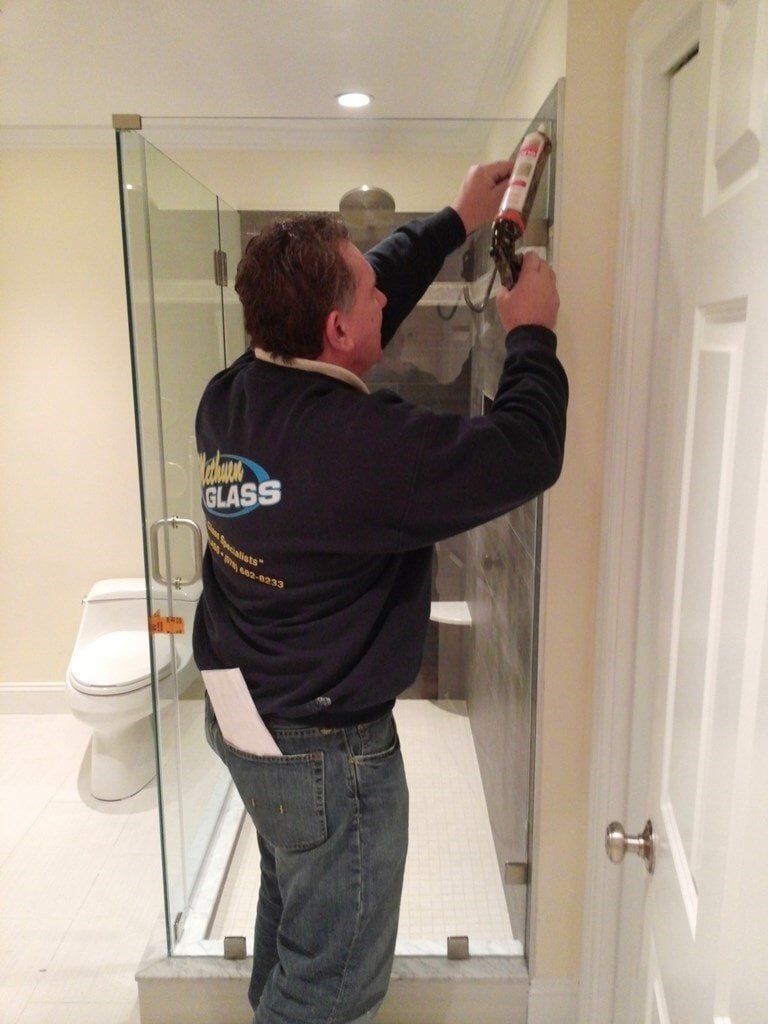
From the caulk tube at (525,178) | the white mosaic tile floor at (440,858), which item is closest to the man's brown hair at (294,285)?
the caulk tube at (525,178)

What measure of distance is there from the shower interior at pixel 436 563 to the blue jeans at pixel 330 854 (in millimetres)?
475

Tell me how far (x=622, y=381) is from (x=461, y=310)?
573 mm

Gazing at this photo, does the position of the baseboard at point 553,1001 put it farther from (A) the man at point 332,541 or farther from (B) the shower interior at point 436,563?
(A) the man at point 332,541

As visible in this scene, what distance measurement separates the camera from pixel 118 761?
2555mm

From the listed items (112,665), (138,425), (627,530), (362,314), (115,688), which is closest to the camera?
(362,314)

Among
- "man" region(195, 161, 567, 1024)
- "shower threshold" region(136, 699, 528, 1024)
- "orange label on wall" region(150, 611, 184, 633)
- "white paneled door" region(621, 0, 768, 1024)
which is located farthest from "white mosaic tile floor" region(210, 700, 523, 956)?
"white paneled door" region(621, 0, 768, 1024)

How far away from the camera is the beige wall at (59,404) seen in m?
2.74

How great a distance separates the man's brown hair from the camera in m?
1.07

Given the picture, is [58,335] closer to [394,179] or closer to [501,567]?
[394,179]

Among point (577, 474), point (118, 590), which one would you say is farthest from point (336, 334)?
point (118, 590)

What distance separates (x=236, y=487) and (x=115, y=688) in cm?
157

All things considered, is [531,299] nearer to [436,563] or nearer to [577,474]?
[577,474]

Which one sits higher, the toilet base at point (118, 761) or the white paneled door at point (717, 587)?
the white paneled door at point (717, 587)

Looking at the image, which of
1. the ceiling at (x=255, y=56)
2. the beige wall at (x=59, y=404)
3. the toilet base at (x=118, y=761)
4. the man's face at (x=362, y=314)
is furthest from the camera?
the beige wall at (x=59, y=404)
